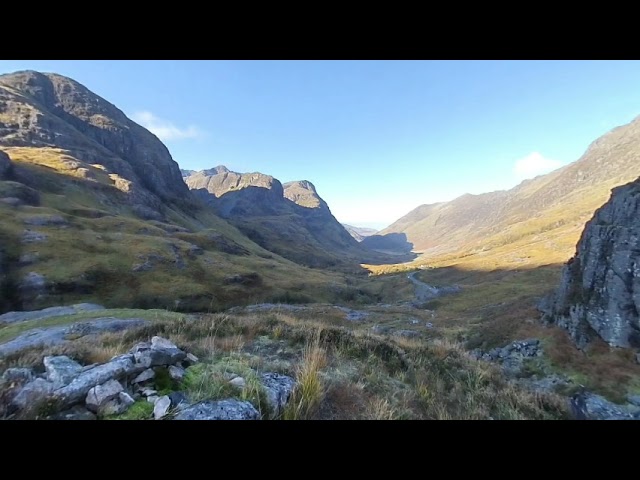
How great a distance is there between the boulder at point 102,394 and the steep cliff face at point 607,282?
977 inches

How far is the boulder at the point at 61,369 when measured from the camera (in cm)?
532

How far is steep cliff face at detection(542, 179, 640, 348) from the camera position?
1951cm

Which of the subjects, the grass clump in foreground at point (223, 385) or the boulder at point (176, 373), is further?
the boulder at point (176, 373)

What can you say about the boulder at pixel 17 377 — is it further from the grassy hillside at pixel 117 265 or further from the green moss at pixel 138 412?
the grassy hillside at pixel 117 265

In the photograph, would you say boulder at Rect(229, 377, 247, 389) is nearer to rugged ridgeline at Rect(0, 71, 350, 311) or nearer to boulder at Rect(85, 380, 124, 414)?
boulder at Rect(85, 380, 124, 414)

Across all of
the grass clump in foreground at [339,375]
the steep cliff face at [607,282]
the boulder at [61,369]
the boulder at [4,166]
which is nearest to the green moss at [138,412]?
the grass clump in foreground at [339,375]

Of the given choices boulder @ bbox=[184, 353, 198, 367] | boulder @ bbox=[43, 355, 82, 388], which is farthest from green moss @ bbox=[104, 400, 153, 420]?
boulder @ bbox=[184, 353, 198, 367]

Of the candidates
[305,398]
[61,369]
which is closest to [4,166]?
[61,369]

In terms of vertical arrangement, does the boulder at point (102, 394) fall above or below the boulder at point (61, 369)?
above

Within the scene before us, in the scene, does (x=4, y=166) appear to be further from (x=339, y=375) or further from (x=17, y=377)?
(x=339, y=375)
